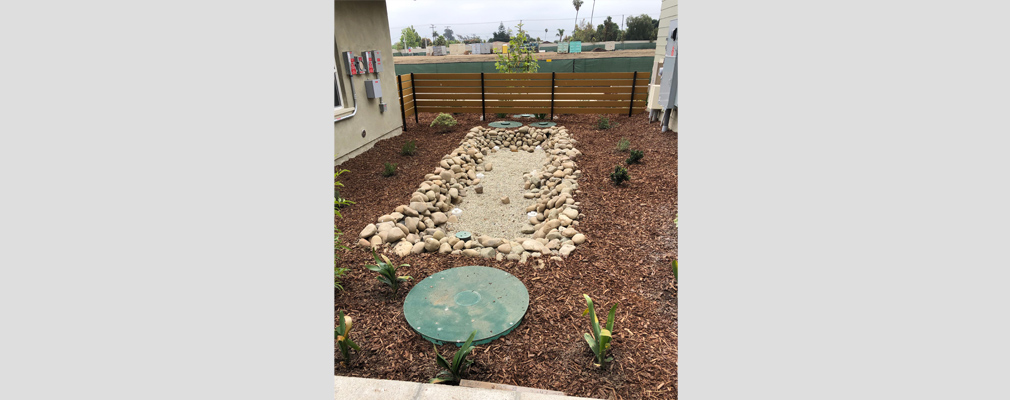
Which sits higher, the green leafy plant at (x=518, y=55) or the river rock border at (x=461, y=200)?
the green leafy plant at (x=518, y=55)

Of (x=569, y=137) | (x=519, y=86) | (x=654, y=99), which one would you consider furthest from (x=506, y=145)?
(x=654, y=99)

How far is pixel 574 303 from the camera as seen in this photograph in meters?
2.85

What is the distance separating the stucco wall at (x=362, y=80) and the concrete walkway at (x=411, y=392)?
4.64m

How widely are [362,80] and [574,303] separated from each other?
544cm

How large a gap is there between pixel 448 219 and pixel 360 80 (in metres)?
3.29

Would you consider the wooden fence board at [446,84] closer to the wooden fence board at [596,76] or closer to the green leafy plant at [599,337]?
the wooden fence board at [596,76]

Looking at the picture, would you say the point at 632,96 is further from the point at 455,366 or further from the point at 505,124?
the point at 455,366

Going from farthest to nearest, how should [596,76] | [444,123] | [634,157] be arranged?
[596,76] → [444,123] → [634,157]

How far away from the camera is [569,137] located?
7738 mm

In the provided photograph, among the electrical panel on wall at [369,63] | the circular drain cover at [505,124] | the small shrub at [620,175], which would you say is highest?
the electrical panel on wall at [369,63]

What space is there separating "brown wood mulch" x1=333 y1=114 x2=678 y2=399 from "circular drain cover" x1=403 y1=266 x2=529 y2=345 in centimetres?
7

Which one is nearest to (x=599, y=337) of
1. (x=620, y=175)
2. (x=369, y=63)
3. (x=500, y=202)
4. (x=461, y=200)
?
(x=620, y=175)

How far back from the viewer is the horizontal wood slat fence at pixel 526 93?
919 centimetres

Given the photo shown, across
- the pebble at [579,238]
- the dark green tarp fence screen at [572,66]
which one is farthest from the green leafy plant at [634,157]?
the dark green tarp fence screen at [572,66]
